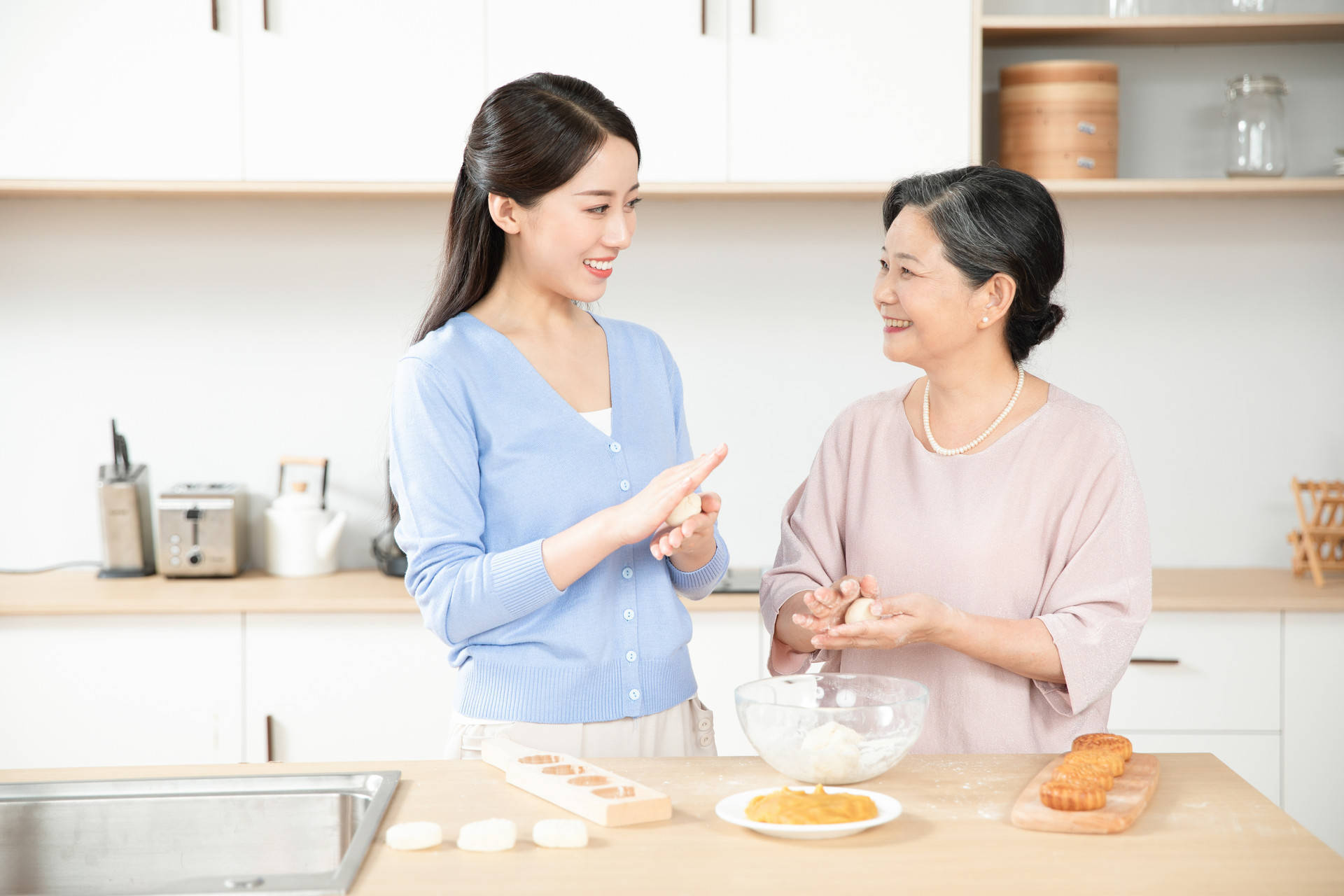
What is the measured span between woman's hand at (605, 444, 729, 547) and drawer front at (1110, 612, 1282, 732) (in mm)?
1629

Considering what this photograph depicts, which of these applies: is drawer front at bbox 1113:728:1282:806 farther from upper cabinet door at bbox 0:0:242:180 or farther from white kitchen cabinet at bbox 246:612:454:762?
upper cabinet door at bbox 0:0:242:180

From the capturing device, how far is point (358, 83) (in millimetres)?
2670

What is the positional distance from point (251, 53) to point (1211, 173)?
7.62 ft

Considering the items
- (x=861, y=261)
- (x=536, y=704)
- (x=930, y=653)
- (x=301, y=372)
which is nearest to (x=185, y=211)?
(x=301, y=372)

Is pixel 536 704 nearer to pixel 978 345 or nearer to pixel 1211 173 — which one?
pixel 978 345

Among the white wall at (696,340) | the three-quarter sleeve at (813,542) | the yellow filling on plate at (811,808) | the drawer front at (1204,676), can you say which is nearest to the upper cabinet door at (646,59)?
the white wall at (696,340)

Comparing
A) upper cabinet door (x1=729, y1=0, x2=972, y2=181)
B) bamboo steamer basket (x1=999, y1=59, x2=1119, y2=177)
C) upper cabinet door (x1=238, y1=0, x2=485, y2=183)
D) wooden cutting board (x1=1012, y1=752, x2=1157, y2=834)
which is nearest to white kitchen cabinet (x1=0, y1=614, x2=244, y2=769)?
upper cabinet door (x1=238, y1=0, x2=485, y2=183)

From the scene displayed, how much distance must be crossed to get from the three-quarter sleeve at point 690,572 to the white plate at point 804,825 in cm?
41

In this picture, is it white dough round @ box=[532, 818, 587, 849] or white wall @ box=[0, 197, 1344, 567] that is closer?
white dough round @ box=[532, 818, 587, 849]

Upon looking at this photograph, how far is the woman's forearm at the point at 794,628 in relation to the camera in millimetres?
→ 1529

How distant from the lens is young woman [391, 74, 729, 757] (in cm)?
135

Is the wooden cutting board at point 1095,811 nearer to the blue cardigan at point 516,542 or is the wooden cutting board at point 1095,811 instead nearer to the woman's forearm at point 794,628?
the woman's forearm at point 794,628

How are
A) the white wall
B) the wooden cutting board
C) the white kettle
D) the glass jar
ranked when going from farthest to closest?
the white wall < the white kettle < the glass jar < the wooden cutting board

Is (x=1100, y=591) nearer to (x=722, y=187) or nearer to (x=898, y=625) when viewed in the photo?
(x=898, y=625)
